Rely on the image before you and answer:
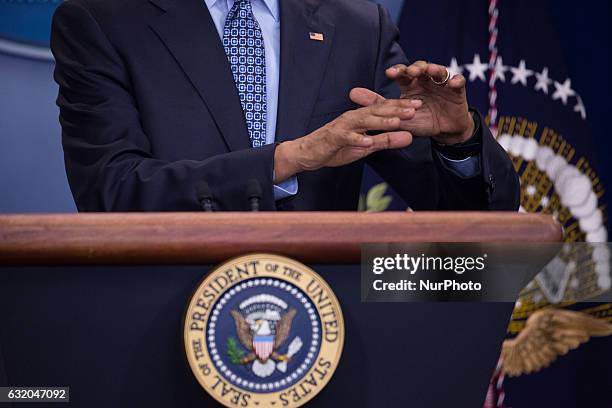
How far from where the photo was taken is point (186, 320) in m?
1.07

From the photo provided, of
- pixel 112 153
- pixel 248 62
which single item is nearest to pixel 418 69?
pixel 248 62

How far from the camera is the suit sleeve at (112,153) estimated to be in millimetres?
1502

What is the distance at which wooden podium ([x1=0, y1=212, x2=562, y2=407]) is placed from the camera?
3.66 ft

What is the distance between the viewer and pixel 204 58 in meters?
1.81

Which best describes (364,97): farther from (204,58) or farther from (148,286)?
(148,286)

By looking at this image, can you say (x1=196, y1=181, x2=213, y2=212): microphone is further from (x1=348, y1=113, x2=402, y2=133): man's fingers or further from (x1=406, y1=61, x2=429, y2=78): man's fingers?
(x1=406, y1=61, x2=429, y2=78): man's fingers

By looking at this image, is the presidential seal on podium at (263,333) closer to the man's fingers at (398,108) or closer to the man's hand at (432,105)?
the man's fingers at (398,108)

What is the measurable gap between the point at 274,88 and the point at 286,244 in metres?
0.77

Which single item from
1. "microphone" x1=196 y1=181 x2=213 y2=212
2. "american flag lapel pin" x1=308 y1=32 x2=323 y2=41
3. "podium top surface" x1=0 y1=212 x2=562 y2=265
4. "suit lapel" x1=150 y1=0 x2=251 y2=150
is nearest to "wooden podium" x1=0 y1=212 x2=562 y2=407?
"podium top surface" x1=0 y1=212 x2=562 y2=265

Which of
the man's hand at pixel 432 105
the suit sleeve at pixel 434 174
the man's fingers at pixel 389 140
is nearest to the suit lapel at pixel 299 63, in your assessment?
the suit sleeve at pixel 434 174

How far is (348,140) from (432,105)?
0.25 metres

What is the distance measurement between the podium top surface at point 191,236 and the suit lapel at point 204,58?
2.10 feet

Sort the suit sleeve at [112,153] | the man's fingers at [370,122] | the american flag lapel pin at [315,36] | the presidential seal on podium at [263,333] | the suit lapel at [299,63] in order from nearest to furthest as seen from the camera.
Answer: the presidential seal on podium at [263,333]
the man's fingers at [370,122]
the suit sleeve at [112,153]
the suit lapel at [299,63]
the american flag lapel pin at [315,36]

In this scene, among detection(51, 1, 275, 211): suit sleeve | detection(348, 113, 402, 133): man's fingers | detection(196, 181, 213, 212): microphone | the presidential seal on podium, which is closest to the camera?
the presidential seal on podium
